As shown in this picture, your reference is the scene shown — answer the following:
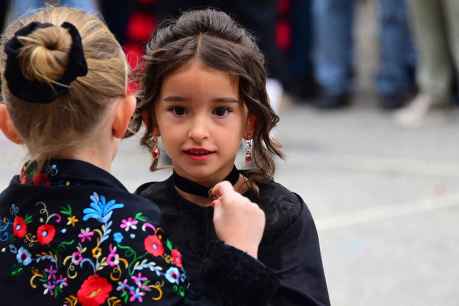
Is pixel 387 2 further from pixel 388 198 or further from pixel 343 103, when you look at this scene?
pixel 388 198

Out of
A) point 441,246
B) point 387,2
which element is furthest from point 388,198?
point 387,2

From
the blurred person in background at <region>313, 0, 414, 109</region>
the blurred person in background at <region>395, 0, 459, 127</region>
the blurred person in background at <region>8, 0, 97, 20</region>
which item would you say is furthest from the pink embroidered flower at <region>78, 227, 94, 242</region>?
the blurred person in background at <region>313, 0, 414, 109</region>

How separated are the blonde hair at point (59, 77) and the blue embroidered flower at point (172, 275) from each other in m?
0.30

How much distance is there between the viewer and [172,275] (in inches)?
84.9

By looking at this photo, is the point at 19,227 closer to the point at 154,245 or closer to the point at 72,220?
the point at 72,220

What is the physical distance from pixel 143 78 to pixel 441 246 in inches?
108

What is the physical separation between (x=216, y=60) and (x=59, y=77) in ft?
1.54

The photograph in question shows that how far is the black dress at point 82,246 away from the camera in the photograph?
2.13 m

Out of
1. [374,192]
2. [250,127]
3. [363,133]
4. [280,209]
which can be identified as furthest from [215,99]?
[363,133]

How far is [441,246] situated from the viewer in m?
4.99

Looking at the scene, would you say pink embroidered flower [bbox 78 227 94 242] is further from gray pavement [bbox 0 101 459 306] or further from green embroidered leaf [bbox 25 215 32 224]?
gray pavement [bbox 0 101 459 306]

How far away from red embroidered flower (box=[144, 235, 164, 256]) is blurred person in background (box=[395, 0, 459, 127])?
218 inches

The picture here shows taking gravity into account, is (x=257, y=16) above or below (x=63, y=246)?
below

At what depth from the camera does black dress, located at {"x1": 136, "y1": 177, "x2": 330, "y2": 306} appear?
2209 mm
